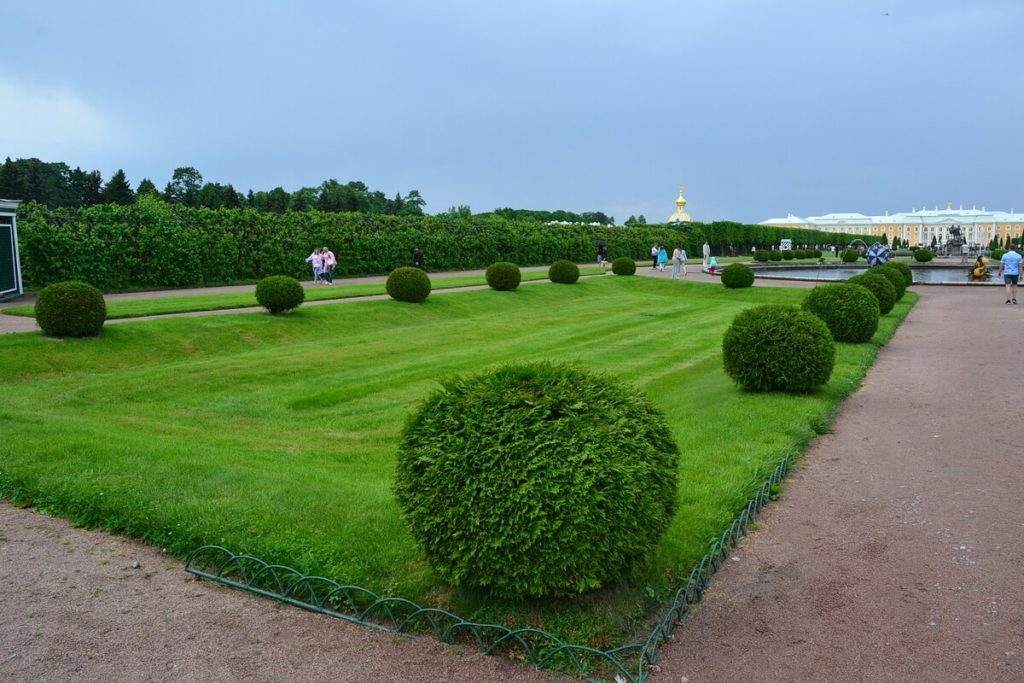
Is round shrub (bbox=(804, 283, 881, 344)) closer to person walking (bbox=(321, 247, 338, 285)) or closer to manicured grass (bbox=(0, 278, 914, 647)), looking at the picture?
manicured grass (bbox=(0, 278, 914, 647))

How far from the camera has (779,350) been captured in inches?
414

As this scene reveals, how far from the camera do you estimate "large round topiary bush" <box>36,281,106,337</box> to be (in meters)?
14.7

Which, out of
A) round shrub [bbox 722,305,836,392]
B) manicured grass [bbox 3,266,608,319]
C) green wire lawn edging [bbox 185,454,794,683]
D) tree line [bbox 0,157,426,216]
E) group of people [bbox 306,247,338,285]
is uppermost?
tree line [bbox 0,157,426,216]

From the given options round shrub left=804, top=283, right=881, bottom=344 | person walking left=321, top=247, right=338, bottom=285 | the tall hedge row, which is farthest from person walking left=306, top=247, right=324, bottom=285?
round shrub left=804, top=283, right=881, bottom=344

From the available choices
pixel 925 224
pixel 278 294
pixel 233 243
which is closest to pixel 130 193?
pixel 233 243

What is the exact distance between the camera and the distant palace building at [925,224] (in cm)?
14300

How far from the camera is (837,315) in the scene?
51.5 ft

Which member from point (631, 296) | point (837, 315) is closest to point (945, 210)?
point (631, 296)

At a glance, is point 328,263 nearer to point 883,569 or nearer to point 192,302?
point 192,302

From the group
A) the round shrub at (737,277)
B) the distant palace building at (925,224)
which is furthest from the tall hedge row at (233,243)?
the distant palace building at (925,224)

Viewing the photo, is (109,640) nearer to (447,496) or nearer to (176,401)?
(447,496)

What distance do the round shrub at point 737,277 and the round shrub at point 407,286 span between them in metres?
14.1

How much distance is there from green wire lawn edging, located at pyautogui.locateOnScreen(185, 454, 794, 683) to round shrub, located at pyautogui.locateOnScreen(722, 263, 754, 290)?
89.3 ft

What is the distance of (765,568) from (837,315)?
1197cm
